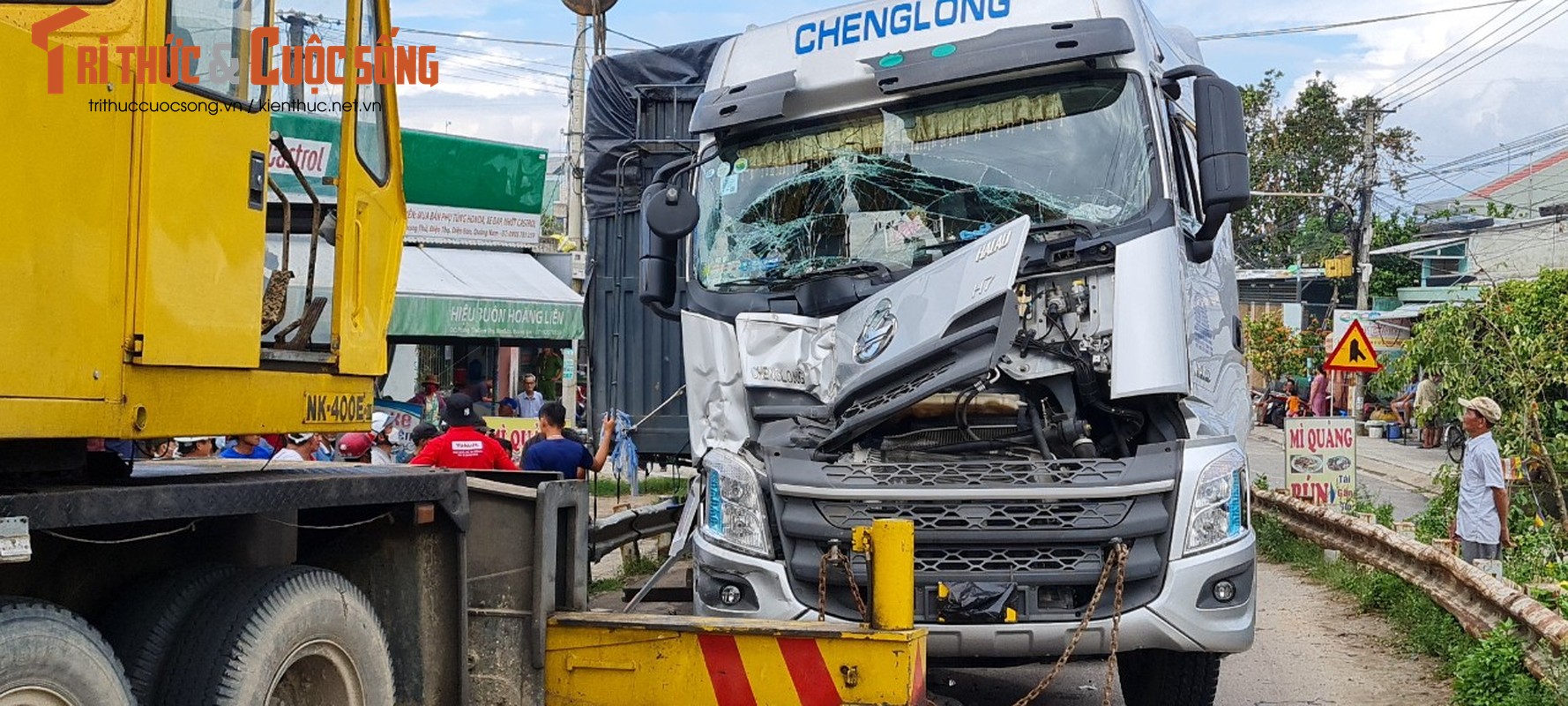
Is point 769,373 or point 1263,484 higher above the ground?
point 769,373

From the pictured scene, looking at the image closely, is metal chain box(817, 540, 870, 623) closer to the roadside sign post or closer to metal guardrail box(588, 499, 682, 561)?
metal guardrail box(588, 499, 682, 561)

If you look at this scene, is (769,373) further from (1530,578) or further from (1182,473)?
(1530,578)

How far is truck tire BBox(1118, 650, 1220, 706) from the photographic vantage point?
649 cm

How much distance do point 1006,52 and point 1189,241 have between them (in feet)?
4.14

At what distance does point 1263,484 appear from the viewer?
17.1 meters

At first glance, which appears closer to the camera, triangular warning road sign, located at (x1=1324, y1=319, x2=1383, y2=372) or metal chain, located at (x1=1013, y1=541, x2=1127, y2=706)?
metal chain, located at (x1=1013, y1=541, x2=1127, y2=706)

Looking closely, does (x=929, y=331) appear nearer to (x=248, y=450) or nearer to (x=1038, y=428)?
(x=1038, y=428)

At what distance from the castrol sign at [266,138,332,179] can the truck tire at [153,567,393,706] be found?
1108 mm

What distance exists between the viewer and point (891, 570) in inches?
180

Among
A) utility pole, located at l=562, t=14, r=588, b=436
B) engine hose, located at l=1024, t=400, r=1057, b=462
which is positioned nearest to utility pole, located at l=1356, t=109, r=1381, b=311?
utility pole, located at l=562, t=14, r=588, b=436


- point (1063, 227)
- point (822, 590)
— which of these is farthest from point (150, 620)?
point (1063, 227)

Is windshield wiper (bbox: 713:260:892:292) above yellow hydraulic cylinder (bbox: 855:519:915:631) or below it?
above

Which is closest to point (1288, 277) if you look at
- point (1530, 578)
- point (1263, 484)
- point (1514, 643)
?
point (1263, 484)

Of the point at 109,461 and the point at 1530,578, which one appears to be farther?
the point at 1530,578
